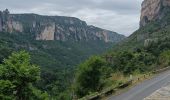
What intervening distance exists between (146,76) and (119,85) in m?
7.31

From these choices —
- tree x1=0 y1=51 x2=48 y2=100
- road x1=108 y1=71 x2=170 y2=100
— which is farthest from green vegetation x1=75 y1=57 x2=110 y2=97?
tree x1=0 y1=51 x2=48 y2=100

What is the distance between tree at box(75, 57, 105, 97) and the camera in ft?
125

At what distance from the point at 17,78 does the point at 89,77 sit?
46.2ft

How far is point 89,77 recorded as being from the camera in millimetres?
40062

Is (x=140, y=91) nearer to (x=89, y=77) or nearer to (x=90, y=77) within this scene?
(x=89, y=77)

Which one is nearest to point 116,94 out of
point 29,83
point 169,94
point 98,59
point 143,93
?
point 143,93

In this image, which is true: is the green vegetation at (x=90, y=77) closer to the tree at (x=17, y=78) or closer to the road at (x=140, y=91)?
the road at (x=140, y=91)

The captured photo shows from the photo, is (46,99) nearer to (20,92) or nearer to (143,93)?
(20,92)

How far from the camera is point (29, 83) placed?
27.8 meters

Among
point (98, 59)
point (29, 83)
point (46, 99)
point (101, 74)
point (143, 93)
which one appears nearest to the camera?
point (143, 93)

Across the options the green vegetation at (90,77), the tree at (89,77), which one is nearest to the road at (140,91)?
the green vegetation at (90,77)

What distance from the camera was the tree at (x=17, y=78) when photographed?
2609 centimetres

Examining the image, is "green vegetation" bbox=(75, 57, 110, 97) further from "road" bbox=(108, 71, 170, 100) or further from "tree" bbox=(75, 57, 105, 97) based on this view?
"road" bbox=(108, 71, 170, 100)

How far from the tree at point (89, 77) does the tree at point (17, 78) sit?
30.5 feet
